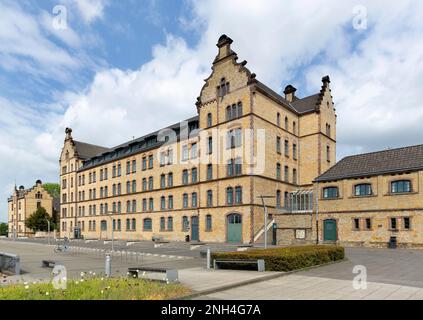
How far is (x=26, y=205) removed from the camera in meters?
94.2

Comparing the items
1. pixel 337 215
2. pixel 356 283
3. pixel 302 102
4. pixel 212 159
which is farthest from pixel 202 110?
pixel 356 283

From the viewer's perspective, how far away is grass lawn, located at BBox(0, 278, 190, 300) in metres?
9.79

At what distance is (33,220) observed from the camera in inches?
3374

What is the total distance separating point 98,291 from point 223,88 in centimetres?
3433

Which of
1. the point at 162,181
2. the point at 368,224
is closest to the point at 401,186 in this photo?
the point at 368,224

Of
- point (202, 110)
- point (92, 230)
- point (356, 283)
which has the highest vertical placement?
point (202, 110)

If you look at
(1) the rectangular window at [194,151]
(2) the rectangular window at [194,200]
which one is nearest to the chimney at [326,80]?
(1) the rectangular window at [194,151]

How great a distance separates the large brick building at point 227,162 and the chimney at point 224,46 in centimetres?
11

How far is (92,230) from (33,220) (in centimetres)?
2636

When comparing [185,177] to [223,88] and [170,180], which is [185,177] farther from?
[223,88]

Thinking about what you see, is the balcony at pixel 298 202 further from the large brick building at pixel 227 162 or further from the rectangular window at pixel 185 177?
the rectangular window at pixel 185 177

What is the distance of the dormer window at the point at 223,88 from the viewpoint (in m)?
41.6
